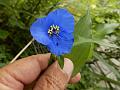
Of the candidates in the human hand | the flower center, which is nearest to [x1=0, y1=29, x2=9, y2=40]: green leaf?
the human hand

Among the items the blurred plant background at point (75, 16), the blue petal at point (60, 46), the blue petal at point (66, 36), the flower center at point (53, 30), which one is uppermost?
the flower center at point (53, 30)

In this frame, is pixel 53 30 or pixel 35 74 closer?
pixel 53 30

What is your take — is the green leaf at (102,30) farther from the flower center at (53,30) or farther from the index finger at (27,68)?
the flower center at (53,30)

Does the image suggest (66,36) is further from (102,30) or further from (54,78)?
(102,30)

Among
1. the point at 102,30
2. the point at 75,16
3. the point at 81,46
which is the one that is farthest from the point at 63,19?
the point at 75,16

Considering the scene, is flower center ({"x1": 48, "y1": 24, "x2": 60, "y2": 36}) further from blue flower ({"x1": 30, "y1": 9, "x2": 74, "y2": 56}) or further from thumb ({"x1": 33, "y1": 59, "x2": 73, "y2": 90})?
thumb ({"x1": 33, "y1": 59, "x2": 73, "y2": 90})

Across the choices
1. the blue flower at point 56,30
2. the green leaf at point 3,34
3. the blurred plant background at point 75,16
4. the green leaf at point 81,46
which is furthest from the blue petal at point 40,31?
the green leaf at point 3,34
